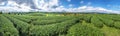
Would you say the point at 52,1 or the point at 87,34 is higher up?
the point at 52,1

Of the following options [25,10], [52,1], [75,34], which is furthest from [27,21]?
[75,34]

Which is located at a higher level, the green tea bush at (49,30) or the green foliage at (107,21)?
the green foliage at (107,21)

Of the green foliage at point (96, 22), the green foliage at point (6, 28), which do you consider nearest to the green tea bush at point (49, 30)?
the green foliage at point (6, 28)

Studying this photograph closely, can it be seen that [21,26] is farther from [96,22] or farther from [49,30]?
[96,22]

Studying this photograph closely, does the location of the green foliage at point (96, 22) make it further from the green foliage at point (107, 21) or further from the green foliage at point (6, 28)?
the green foliage at point (6, 28)

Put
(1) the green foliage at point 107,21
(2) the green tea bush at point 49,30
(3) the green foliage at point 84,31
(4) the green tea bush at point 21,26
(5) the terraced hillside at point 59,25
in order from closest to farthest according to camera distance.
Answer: (3) the green foliage at point 84,31 < (5) the terraced hillside at point 59,25 < (2) the green tea bush at point 49,30 < (4) the green tea bush at point 21,26 < (1) the green foliage at point 107,21

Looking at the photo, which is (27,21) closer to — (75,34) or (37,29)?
(37,29)

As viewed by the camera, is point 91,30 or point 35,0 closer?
point 91,30
